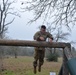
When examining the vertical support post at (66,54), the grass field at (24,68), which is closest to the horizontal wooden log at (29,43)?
the vertical support post at (66,54)

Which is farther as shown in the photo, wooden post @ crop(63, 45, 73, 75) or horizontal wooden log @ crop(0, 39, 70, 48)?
horizontal wooden log @ crop(0, 39, 70, 48)

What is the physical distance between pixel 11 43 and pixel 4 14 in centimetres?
1973

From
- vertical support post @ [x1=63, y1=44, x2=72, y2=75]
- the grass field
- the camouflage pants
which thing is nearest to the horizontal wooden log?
vertical support post @ [x1=63, y1=44, x2=72, y2=75]

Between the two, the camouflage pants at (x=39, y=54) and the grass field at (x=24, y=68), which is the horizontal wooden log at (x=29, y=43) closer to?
the camouflage pants at (x=39, y=54)

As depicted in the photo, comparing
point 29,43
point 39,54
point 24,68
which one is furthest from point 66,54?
point 24,68

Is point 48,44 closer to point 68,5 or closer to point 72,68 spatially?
point 72,68

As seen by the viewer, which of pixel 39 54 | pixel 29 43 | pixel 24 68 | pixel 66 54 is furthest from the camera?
pixel 24 68

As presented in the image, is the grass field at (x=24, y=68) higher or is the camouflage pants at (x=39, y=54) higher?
the camouflage pants at (x=39, y=54)

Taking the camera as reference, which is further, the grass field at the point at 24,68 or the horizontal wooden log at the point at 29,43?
the grass field at the point at 24,68

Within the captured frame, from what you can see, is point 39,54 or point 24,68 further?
point 24,68

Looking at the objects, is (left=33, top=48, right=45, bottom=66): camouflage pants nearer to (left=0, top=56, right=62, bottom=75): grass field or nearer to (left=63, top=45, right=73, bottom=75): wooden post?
(left=63, top=45, right=73, bottom=75): wooden post

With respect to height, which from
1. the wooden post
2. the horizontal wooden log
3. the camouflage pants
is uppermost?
the horizontal wooden log

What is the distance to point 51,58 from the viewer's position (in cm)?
4556

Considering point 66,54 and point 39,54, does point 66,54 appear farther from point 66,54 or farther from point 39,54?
point 39,54
